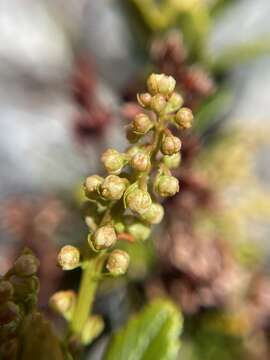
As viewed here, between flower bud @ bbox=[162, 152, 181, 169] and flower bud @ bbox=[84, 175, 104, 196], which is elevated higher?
flower bud @ bbox=[162, 152, 181, 169]

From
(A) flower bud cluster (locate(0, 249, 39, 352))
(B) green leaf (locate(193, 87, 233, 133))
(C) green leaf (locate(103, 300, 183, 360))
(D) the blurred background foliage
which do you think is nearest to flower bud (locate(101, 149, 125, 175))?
(A) flower bud cluster (locate(0, 249, 39, 352))

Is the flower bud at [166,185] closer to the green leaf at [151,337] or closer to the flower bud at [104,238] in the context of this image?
the flower bud at [104,238]

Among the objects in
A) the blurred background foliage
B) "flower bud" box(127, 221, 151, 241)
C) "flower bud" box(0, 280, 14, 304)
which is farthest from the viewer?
the blurred background foliage

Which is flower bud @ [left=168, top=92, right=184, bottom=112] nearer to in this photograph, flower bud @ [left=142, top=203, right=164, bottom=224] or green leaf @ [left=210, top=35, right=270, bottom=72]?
flower bud @ [left=142, top=203, right=164, bottom=224]

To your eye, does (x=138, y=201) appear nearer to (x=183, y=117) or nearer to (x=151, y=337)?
(x=183, y=117)

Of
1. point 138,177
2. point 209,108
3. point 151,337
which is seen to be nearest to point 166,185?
point 138,177

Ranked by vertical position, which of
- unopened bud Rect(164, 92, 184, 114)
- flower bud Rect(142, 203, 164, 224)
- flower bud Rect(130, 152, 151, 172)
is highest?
unopened bud Rect(164, 92, 184, 114)
